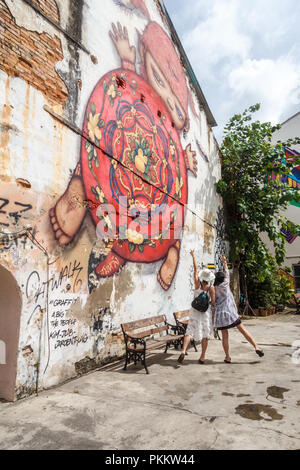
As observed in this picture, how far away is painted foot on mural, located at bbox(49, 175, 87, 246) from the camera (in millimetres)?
4332

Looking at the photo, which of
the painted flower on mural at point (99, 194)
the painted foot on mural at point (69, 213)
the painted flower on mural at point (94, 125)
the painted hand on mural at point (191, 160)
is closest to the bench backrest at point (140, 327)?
the painted foot on mural at point (69, 213)

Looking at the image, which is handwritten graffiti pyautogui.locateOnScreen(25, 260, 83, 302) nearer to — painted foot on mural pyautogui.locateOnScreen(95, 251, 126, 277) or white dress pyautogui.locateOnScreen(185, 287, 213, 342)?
painted foot on mural pyautogui.locateOnScreen(95, 251, 126, 277)

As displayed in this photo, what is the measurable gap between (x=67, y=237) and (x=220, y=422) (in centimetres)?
290

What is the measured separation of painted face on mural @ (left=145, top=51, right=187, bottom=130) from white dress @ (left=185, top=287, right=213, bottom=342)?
15.6 feet

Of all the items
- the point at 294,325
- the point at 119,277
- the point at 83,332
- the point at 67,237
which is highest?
the point at 67,237

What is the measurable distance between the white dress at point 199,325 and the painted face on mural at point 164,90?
15.6ft

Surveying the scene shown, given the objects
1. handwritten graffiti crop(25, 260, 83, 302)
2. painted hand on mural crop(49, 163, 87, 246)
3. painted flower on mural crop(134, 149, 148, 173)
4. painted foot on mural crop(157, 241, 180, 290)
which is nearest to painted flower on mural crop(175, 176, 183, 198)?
painted foot on mural crop(157, 241, 180, 290)

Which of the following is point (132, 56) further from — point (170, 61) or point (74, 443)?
point (74, 443)

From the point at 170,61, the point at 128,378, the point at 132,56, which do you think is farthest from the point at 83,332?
the point at 170,61

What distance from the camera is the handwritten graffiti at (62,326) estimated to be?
4.19 metres

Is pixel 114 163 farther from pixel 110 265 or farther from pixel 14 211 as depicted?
pixel 14 211

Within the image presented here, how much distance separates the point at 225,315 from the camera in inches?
207

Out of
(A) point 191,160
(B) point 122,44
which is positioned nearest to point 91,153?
(B) point 122,44

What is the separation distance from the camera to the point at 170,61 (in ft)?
27.0
